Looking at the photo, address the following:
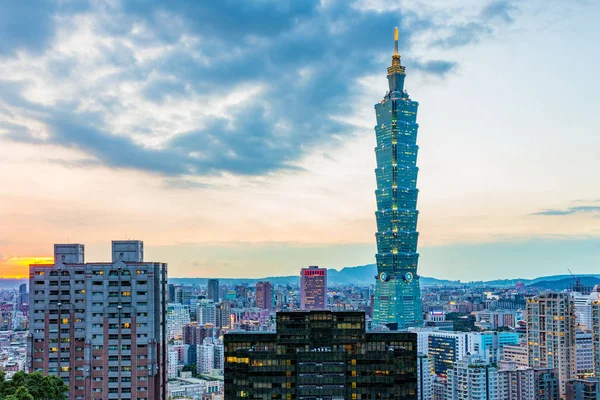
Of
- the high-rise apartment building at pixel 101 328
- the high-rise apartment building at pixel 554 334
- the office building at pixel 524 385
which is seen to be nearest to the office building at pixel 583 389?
the office building at pixel 524 385

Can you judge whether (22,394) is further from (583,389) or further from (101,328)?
(583,389)

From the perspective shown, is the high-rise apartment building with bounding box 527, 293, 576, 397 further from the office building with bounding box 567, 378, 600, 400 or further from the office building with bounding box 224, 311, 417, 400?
the office building with bounding box 224, 311, 417, 400

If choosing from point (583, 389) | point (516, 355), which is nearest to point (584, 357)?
point (516, 355)

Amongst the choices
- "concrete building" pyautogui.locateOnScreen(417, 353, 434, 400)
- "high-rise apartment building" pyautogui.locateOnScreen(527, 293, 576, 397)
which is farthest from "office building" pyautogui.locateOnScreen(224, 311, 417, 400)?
"high-rise apartment building" pyautogui.locateOnScreen(527, 293, 576, 397)

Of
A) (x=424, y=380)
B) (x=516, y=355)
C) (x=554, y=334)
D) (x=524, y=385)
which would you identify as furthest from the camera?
(x=516, y=355)

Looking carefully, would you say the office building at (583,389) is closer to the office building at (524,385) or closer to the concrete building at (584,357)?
the office building at (524,385)

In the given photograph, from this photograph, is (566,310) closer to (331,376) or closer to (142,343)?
(331,376)
